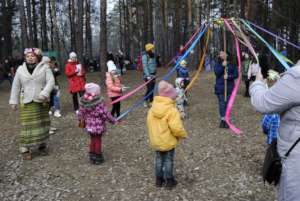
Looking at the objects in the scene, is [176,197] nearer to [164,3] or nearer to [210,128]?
[210,128]

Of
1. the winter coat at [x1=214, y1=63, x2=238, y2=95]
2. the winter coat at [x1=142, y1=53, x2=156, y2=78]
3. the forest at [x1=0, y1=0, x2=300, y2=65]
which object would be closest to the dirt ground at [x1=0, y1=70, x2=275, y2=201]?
the winter coat at [x1=214, y1=63, x2=238, y2=95]

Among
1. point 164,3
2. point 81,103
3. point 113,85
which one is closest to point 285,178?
point 81,103

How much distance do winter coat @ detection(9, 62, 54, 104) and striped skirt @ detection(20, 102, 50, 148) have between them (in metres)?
0.14

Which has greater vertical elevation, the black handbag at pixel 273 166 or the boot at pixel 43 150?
the black handbag at pixel 273 166

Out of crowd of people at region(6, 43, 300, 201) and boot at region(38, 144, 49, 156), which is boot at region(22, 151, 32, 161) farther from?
boot at region(38, 144, 49, 156)

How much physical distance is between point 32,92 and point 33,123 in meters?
0.50

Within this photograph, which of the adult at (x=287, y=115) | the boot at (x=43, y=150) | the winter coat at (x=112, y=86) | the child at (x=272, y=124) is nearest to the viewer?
the adult at (x=287, y=115)

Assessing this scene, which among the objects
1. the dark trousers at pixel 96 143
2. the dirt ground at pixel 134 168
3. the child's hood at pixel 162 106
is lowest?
the dirt ground at pixel 134 168

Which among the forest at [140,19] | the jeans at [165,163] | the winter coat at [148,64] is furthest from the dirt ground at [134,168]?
the forest at [140,19]

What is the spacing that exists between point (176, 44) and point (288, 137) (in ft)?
110

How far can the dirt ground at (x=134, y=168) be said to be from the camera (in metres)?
5.30

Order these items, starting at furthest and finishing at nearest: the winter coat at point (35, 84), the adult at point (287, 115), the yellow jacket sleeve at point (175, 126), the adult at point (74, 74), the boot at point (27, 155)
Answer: the adult at point (74, 74)
the boot at point (27, 155)
the winter coat at point (35, 84)
the yellow jacket sleeve at point (175, 126)
the adult at point (287, 115)

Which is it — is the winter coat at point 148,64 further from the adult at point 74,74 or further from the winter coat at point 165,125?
the winter coat at point 165,125

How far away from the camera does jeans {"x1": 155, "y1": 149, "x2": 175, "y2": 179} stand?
5.25 m
